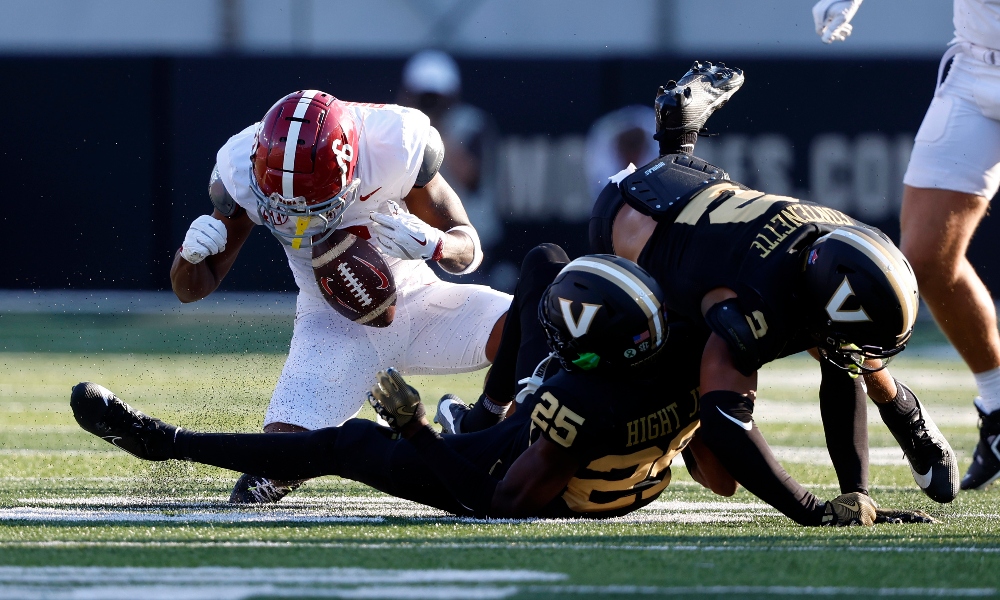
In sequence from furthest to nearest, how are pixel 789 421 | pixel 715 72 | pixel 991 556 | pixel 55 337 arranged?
pixel 55 337 → pixel 789 421 → pixel 715 72 → pixel 991 556

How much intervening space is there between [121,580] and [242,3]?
9.71 m

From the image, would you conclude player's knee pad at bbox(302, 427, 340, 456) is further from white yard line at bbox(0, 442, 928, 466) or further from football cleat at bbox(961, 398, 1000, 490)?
football cleat at bbox(961, 398, 1000, 490)

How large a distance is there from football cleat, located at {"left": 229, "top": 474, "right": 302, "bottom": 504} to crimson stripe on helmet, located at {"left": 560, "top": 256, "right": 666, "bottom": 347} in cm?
114

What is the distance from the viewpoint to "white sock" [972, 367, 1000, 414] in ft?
14.1

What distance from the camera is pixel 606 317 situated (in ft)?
10.9

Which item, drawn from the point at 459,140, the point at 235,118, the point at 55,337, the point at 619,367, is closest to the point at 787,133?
the point at 459,140

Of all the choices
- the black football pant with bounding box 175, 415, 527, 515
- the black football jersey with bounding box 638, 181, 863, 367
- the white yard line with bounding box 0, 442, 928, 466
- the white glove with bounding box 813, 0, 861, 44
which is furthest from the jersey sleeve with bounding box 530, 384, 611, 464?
the white yard line with bounding box 0, 442, 928, 466

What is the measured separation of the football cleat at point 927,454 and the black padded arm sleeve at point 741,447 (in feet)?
2.47

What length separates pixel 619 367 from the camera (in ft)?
11.1

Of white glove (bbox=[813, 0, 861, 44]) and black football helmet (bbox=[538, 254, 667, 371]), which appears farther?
white glove (bbox=[813, 0, 861, 44])

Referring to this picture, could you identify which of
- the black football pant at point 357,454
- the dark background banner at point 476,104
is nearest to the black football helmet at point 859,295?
the black football pant at point 357,454

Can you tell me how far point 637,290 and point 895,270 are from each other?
1.91 ft

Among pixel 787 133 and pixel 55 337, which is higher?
pixel 787 133

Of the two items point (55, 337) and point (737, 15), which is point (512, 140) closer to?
point (737, 15)
